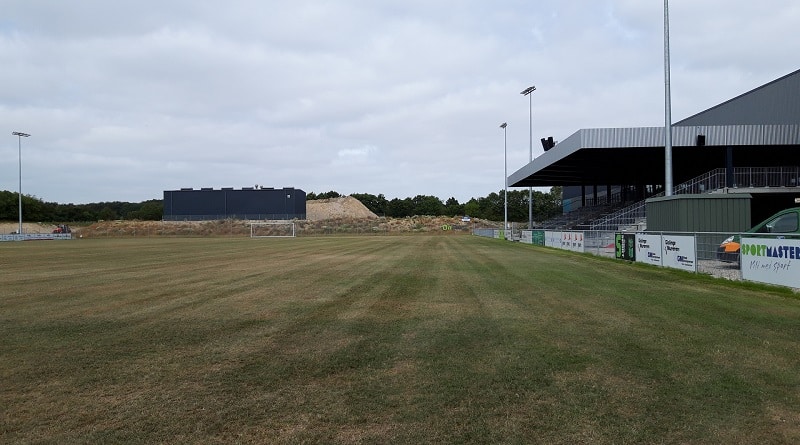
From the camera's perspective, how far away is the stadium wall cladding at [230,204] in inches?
4279

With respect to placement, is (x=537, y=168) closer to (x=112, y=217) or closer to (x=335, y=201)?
(x=335, y=201)

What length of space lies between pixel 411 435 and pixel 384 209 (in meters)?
171

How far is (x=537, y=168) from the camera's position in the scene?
4831 cm

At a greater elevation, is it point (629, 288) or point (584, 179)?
point (584, 179)

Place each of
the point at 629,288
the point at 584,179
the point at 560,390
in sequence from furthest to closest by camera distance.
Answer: the point at 584,179
the point at 629,288
the point at 560,390

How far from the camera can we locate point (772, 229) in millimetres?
17328

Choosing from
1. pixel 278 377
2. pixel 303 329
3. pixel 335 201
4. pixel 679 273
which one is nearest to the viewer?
pixel 278 377

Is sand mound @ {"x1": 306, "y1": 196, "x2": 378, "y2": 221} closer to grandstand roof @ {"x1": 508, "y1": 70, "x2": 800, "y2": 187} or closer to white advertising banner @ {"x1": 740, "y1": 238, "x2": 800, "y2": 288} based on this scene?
grandstand roof @ {"x1": 508, "y1": 70, "x2": 800, "y2": 187}

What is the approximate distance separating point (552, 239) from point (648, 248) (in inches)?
669

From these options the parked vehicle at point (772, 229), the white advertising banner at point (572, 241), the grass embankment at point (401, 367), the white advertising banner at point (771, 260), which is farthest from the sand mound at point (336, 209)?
the grass embankment at point (401, 367)

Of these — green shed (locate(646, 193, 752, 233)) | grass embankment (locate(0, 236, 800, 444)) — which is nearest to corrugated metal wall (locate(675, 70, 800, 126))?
green shed (locate(646, 193, 752, 233))

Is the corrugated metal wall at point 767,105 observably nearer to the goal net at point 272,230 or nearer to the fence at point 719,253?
the fence at point 719,253

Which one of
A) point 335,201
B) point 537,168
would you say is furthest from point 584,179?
point 335,201

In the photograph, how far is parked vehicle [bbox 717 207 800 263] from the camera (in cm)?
1508
